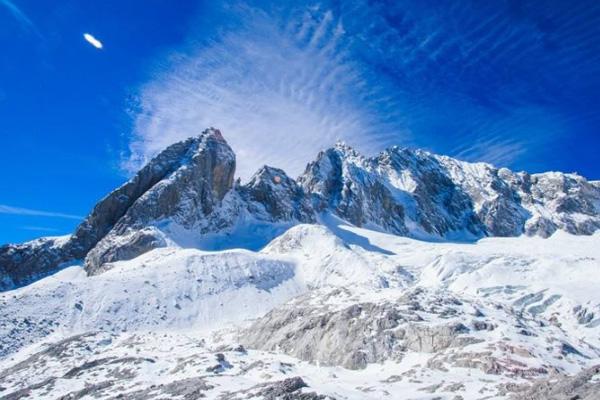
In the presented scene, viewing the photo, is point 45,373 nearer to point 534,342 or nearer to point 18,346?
point 18,346

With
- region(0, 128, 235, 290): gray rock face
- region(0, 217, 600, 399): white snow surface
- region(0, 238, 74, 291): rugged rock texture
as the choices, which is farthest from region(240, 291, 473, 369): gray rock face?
region(0, 238, 74, 291): rugged rock texture

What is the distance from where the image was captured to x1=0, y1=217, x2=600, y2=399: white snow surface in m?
61.2

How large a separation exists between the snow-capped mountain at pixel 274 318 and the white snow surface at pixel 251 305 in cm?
40

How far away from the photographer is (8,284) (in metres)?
180

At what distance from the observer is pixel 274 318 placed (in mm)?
94312

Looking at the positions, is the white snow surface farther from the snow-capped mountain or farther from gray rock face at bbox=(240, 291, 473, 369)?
gray rock face at bbox=(240, 291, 473, 369)

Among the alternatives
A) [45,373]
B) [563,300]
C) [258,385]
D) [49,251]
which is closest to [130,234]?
[49,251]

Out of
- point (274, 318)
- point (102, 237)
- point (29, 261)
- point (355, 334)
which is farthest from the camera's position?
point (102, 237)

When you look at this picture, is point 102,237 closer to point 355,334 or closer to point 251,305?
point 251,305

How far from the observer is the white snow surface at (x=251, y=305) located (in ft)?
201

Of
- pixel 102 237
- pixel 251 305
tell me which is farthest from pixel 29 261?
pixel 251 305

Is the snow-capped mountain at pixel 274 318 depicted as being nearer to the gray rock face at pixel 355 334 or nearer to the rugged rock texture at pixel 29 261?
the gray rock face at pixel 355 334

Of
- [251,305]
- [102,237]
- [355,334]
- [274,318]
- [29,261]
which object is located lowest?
[355,334]

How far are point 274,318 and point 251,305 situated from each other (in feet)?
101
